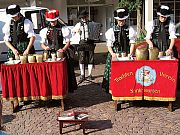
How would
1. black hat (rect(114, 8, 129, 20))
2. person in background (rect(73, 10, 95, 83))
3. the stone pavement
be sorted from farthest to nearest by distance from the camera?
person in background (rect(73, 10, 95, 83)), black hat (rect(114, 8, 129, 20)), the stone pavement

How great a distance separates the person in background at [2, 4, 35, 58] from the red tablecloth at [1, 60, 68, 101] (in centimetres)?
52

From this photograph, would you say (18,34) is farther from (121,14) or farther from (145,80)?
(145,80)

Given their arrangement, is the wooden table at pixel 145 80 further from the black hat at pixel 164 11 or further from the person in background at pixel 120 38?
the black hat at pixel 164 11

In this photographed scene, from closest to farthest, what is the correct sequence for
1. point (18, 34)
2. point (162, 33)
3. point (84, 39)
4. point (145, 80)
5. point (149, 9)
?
point (145, 80)
point (162, 33)
point (18, 34)
point (84, 39)
point (149, 9)

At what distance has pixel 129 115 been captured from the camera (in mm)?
6449

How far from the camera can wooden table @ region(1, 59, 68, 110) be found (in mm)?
6566

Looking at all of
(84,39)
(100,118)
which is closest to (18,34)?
(100,118)

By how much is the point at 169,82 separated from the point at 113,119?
3.93 feet

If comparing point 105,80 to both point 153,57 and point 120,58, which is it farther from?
point 153,57

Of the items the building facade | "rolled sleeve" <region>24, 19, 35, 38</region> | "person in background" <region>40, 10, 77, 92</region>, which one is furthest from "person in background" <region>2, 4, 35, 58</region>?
the building facade

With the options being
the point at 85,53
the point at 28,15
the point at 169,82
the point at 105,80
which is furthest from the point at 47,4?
the point at 169,82

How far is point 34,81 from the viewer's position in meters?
6.62

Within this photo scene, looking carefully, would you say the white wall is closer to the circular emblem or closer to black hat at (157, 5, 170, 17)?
black hat at (157, 5, 170, 17)

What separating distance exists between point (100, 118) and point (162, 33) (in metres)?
2.03
